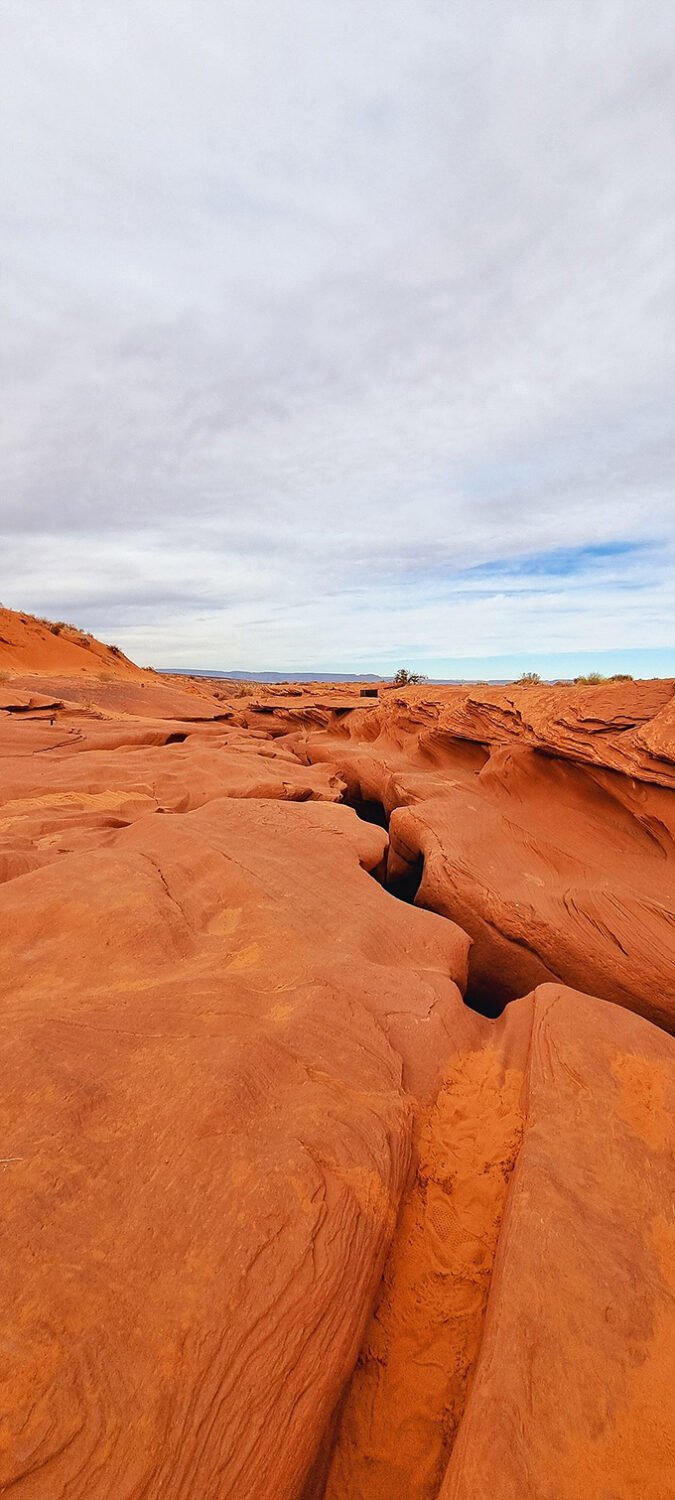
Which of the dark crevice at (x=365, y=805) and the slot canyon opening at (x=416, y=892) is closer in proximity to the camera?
the slot canyon opening at (x=416, y=892)

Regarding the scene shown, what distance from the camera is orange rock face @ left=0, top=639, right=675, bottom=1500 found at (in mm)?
1436

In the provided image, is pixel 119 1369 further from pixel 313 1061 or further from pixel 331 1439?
pixel 313 1061

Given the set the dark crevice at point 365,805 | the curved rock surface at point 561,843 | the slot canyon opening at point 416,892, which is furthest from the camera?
the dark crevice at point 365,805

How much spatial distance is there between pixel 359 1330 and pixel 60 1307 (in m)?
0.89

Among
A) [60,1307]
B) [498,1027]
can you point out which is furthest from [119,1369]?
[498,1027]

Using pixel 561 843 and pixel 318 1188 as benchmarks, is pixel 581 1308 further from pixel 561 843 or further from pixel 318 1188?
pixel 561 843

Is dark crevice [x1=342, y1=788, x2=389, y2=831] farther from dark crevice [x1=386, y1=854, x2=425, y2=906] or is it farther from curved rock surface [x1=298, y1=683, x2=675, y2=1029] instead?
dark crevice [x1=386, y1=854, x2=425, y2=906]

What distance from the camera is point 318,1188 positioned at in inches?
77.9

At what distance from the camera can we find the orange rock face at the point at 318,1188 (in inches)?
56.5

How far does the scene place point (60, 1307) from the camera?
151 centimetres

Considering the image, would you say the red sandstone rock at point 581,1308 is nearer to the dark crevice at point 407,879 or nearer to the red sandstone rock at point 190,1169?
the red sandstone rock at point 190,1169

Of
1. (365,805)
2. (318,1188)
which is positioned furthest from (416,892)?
(365,805)

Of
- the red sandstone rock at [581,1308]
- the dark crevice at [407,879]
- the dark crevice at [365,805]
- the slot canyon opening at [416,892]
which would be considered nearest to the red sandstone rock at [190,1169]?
the red sandstone rock at [581,1308]

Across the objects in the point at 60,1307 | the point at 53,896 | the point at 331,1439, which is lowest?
the point at 331,1439
